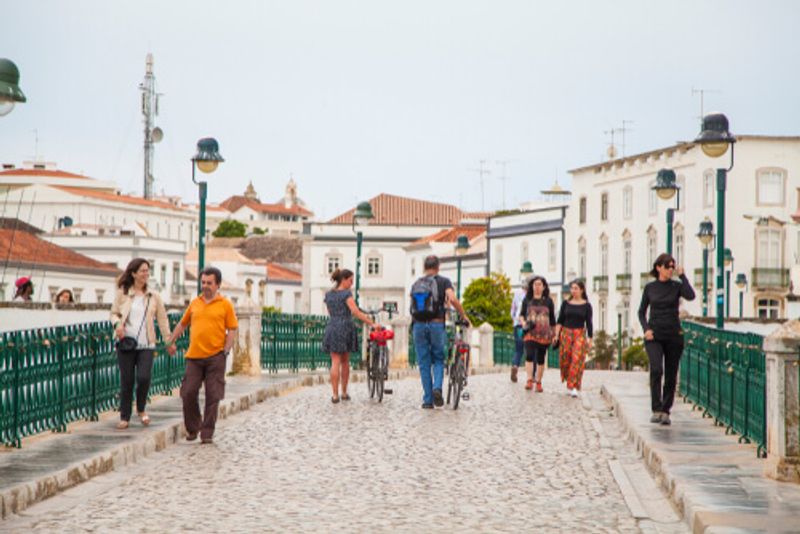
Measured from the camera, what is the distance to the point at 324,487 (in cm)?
1171

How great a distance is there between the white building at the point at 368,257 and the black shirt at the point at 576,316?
102008mm

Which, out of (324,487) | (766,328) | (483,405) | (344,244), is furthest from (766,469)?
(344,244)

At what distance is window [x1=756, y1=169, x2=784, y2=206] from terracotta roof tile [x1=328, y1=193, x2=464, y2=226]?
54.5m

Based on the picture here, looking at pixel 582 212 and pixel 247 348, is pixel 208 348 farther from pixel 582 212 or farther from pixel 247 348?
pixel 582 212

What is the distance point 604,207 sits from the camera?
8925cm

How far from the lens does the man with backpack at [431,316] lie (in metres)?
19.0

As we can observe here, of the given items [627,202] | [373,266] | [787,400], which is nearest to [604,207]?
[627,202]

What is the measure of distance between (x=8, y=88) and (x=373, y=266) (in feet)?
374

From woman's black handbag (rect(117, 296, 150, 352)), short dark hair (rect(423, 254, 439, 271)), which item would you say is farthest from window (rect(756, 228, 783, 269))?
woman's black handbag (rect(117, 296, 150, 352))

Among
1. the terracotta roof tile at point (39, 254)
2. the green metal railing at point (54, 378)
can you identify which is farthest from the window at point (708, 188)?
the green metal railing at point (54, 378)

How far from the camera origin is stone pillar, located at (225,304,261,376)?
25734 mm

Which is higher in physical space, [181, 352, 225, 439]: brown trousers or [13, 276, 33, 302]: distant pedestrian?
[13, 276, 33, 302]: distant pedestrian

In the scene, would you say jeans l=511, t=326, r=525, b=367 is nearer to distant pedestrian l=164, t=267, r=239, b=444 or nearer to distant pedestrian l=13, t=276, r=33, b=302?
distant pedestrian l=13, t=276, r=33, b=302

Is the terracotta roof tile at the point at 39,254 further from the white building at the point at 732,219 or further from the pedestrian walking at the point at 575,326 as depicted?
the pedestrian walking at the point at 575,326
